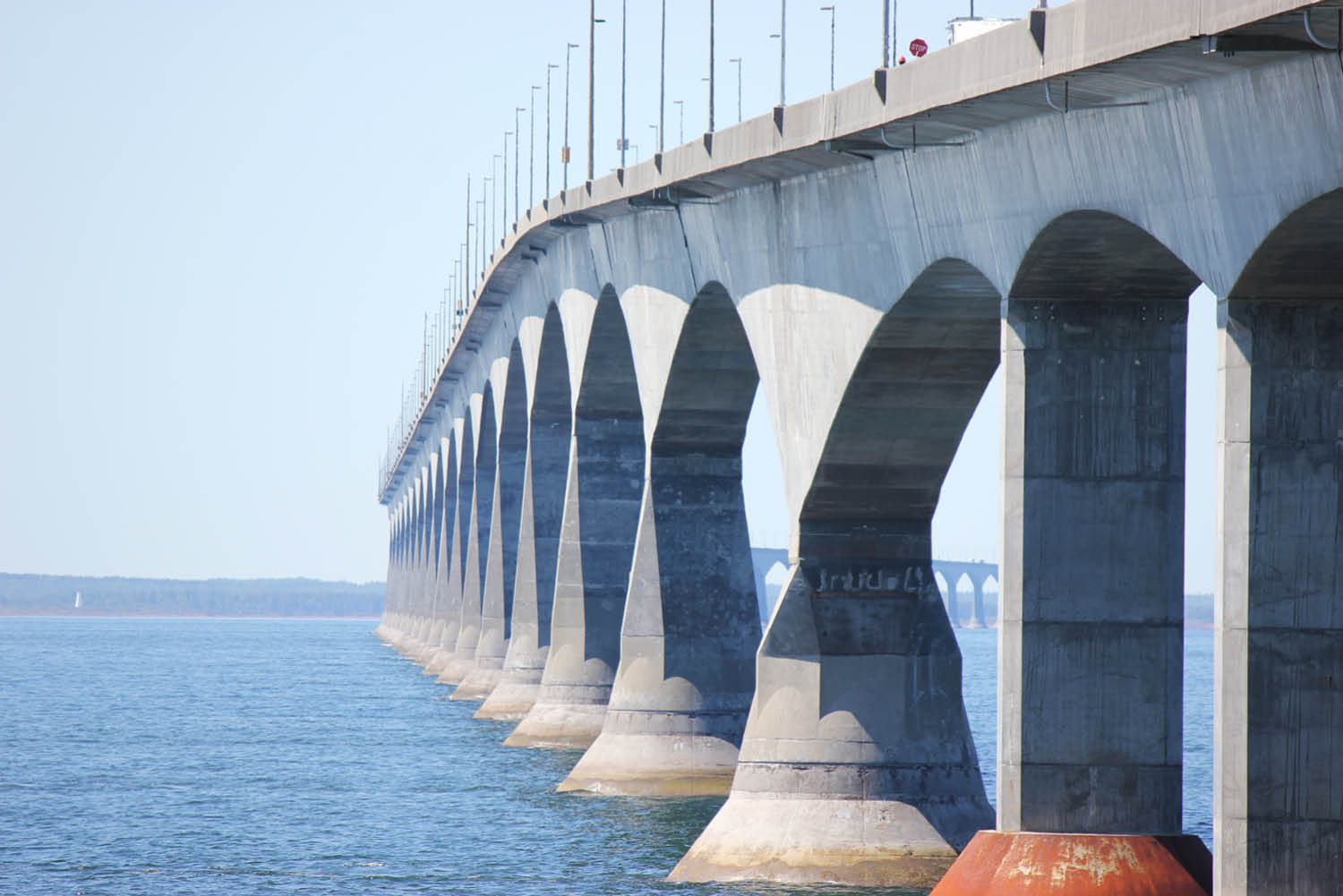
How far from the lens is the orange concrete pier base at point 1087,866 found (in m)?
23.6

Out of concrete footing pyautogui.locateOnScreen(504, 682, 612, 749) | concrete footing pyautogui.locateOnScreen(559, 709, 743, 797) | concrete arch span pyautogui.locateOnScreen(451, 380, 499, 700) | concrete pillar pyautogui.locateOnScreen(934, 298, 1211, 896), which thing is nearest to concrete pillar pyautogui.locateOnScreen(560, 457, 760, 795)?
concrete footing pyautogui.locateOnScreen(559, 709, 743, 797)

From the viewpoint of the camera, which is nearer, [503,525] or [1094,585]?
[1094,585]

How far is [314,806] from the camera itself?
45000 millimetres

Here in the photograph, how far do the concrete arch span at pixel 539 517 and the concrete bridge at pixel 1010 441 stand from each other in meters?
9.75

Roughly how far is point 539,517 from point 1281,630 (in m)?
43.3

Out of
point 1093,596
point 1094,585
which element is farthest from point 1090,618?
point 1094,585

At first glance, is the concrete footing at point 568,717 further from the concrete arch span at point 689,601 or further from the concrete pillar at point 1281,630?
the concrete pillar at point 1281,630

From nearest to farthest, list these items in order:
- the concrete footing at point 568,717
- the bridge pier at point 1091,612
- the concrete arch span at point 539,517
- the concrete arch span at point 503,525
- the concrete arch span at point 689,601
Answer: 1. the bridge pier at point 1091,612
2. the concrete arch span at point 689,601
3. the concrete footing at point 568,717
4. the concrete arch span at point 539,517
5. the concrete arch span at point 503,525

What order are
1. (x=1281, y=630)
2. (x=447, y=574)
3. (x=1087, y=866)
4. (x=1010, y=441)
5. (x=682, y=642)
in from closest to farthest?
(x=1281, y=630)
(x=1087, y=866)
(x=1010, y=441)
(x=682, y=642)
(x=447, y=574)

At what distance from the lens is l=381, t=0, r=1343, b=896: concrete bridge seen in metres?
19.6

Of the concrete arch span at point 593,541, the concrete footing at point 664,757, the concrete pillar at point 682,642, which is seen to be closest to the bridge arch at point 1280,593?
the concrete footing at point 664,757

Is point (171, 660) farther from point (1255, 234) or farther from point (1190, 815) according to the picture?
point (1255, 234)

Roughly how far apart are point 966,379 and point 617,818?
12462 millimetres

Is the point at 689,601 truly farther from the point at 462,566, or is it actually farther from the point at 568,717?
the point at 462,566
